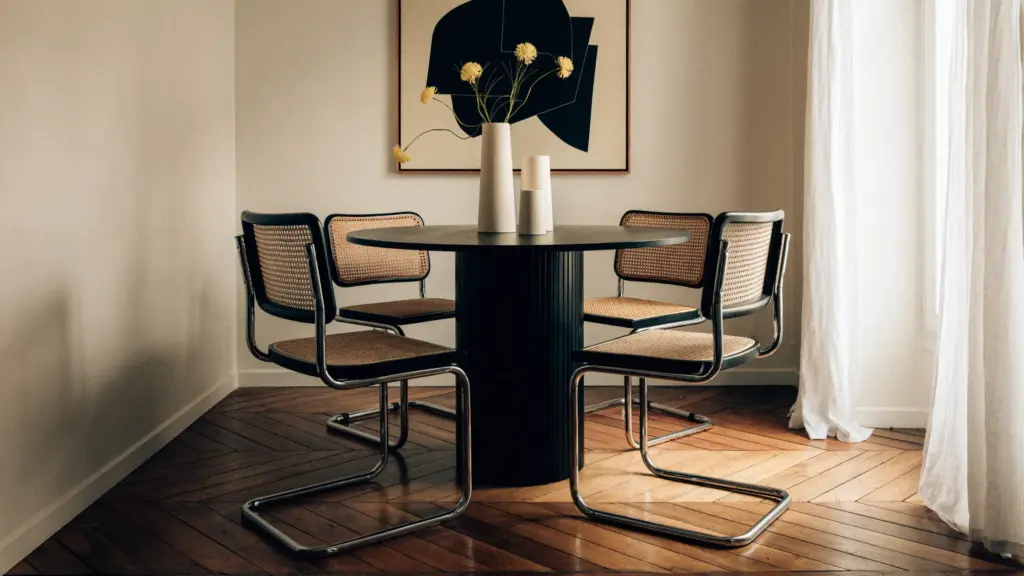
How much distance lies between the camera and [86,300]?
8.66 ft

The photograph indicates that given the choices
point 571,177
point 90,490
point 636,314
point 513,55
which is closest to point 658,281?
point 636,314

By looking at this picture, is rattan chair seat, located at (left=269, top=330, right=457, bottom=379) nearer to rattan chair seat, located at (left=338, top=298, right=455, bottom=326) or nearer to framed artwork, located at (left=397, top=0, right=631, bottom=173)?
rattan chair seat, located at (left=338, top=298, right=455, bottom=326)

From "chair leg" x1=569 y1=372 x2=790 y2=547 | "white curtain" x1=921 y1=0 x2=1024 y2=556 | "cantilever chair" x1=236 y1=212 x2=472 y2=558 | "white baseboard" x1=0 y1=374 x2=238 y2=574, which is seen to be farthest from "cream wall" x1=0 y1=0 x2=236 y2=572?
"white curtain" x1=921 y1=0 x2=1024 y2=556

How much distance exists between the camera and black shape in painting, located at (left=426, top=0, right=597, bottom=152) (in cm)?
413

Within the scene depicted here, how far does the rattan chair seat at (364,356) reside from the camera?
2.29 metres

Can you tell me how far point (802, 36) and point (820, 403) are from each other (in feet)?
5.66

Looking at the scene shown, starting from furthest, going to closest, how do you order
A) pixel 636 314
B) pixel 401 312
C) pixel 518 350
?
pixel 401 312, pixel 636 314, pixel 518 350

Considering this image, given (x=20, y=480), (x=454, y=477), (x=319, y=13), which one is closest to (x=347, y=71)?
(x=319, y=13)

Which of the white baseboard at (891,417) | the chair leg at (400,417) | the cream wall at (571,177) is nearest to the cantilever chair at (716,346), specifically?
the chair leg at (400,417)

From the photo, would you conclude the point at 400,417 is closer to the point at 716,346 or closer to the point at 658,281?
the point at 658,281

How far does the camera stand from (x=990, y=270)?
213cm

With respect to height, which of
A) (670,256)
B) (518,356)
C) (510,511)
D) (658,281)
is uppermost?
(670,256)

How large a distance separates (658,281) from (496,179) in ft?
3.52

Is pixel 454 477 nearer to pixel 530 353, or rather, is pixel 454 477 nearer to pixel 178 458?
pixel 530 353
